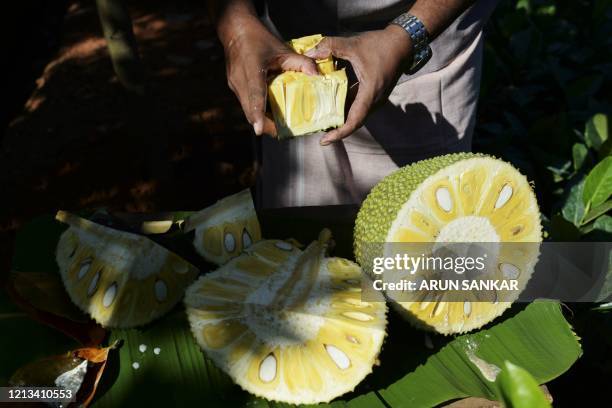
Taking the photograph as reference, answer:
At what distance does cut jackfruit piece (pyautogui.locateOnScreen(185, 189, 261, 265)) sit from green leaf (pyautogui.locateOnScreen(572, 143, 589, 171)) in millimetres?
1226

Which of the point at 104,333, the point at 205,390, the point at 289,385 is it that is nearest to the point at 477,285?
the point at 289,385

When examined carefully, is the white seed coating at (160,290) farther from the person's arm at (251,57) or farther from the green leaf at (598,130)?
the green leaf at (598,130)

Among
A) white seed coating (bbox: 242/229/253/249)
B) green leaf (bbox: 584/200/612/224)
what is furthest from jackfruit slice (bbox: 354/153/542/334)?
green leaf (bbox: 584/200/612/224)

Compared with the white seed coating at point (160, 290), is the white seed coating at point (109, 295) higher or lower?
higher

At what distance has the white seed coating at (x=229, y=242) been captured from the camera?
4.48 ft

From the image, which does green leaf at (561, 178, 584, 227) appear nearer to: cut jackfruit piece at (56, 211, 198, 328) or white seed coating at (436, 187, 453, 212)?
white seed coating at (436, 187, 453, 212)

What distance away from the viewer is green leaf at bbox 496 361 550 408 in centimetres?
72

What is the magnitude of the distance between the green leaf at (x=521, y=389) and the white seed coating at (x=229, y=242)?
74cm

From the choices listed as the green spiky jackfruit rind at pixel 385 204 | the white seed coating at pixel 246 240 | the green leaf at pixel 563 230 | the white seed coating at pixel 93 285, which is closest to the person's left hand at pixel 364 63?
the green spiky jackfruit rind at pixel 385 204

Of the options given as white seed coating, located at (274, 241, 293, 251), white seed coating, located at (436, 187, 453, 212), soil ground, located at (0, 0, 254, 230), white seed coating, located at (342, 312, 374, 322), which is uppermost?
white seed coating, located at (436, 187, 453, 212)

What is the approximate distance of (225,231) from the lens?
4.49 feet

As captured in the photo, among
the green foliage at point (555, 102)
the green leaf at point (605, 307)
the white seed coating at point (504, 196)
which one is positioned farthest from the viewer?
the green foliage at point (555, 102)

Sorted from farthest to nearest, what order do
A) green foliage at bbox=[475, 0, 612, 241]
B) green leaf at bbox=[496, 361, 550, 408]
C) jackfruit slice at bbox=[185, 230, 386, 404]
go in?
1. green foliage at bbox=[475, 0, 612, 241]
2. jackfruit slice at bbox=[185, 230, 386, 404]
3. green leaf at bbox=[496, 361, 550, 408]

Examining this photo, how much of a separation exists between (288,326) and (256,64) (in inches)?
20.1
